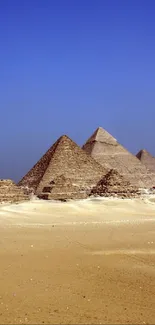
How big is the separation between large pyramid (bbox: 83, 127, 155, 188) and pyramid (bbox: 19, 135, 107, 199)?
25.3 feet

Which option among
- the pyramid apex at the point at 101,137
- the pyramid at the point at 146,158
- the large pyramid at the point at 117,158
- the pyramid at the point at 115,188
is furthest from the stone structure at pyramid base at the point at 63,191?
the pyramid at the point at 146,158

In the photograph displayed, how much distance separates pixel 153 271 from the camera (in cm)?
791

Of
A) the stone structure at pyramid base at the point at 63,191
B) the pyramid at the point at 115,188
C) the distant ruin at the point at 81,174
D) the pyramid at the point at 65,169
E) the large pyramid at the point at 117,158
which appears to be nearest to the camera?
the pyramid at the point at 115,188

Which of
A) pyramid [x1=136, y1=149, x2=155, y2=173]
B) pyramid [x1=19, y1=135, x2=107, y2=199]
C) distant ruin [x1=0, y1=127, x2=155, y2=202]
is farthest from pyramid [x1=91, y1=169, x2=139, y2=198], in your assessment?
pyramid [x1=136, y1=149, x2=155, y2=173]

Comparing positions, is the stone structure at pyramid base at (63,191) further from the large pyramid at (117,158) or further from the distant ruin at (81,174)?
the large pyramid at (117,158)

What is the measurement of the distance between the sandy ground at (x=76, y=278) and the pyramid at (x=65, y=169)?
2217cm

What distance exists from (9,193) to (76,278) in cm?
2005

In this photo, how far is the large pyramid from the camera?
48281 millimetres

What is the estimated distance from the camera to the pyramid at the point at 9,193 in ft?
87.2

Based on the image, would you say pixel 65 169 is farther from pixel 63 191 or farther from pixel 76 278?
pixel 76 278

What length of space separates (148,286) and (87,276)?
1.08 m

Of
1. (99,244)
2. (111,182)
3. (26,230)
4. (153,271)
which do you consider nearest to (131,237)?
(99,244)

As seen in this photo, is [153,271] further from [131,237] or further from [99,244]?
[131,237]

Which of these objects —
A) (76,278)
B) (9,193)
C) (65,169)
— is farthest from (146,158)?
(76,278)
